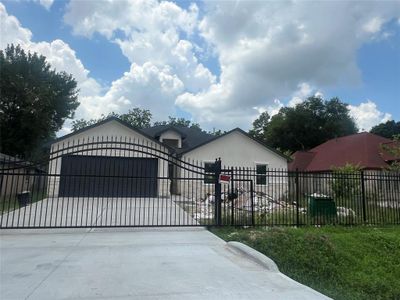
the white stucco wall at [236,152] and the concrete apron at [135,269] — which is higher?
the white stucco wall at [236,152]

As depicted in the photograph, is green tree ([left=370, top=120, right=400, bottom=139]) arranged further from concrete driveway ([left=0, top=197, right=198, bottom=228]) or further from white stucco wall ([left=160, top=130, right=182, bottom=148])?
concrete driveway ([left=0, top=197, right=198, bottom=228])

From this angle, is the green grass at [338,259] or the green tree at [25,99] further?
the green tree at [25,99]

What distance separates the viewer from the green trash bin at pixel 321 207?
38.6 ft

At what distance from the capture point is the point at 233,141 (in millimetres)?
23781

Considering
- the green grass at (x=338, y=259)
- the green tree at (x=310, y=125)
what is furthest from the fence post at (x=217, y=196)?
the green tree at (x=310, y=125)

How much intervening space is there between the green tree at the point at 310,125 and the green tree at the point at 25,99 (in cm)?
3192

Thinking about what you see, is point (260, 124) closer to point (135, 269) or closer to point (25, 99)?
point (25, 99)

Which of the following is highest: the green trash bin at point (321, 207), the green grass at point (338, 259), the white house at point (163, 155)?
the white house at point (163, 155)

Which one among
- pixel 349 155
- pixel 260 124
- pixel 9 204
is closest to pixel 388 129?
pixel 260 124

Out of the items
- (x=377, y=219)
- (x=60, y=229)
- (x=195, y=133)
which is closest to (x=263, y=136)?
(x=195, y=133)

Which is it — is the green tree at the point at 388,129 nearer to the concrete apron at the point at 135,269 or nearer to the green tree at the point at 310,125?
the green tree at the point at 310,125

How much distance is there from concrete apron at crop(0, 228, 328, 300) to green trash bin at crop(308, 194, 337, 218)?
4.93m

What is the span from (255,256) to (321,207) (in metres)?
6.22

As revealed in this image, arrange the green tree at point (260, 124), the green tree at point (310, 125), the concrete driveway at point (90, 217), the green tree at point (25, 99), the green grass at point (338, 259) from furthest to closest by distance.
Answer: the green tree at point (260, 124) < the green tree at point (310, 125) < the green tree at point (25, 99) < the concrete driveway at point (90, 217) < the green grass at point (338, 259)
